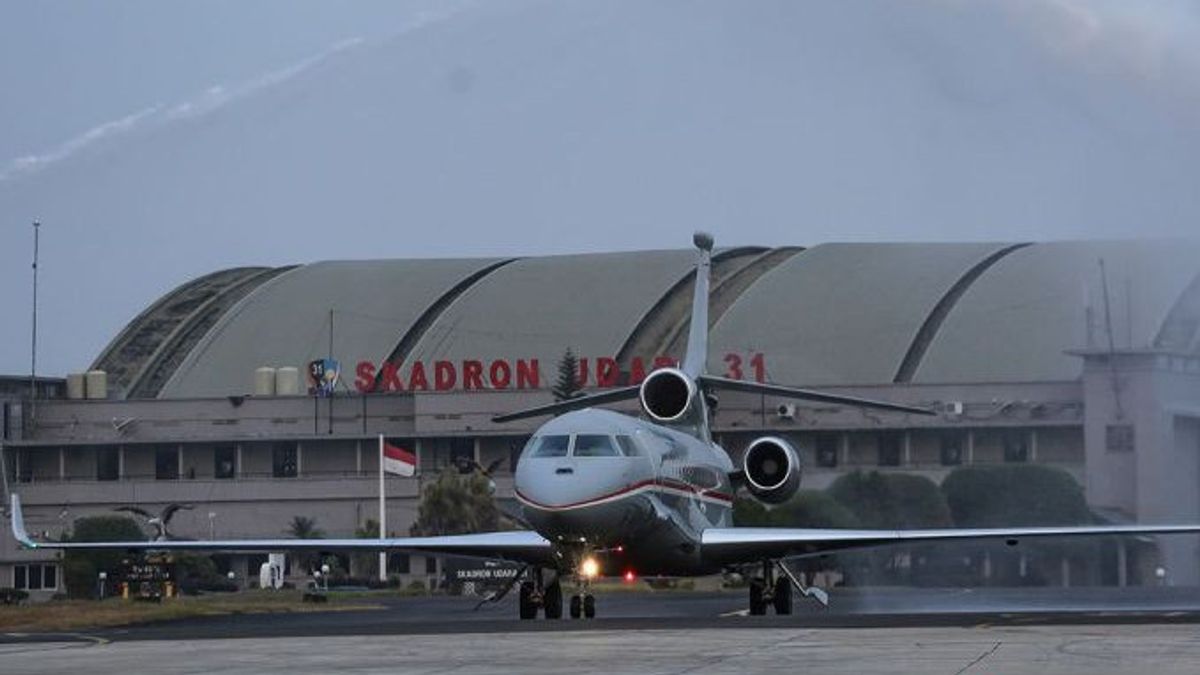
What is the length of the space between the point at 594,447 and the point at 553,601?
341cm

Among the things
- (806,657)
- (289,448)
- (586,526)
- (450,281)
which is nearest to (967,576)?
(586,526)

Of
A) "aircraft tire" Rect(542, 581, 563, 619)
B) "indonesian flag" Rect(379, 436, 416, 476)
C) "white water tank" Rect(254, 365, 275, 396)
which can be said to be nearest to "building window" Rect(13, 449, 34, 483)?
"white water tank" Rect(254, 365, 275, 396)

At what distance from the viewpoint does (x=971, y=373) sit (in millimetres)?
139000

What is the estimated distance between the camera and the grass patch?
59062 millimetres

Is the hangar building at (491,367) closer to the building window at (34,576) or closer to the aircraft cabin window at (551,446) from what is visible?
the building window at (34,576)

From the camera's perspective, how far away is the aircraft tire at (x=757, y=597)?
5803 centimetres

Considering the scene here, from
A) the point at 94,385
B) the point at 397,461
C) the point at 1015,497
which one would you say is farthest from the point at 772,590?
the point at 94,385

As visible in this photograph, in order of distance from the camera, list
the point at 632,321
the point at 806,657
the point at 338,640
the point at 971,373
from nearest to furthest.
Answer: the point at 806,657
the point at 338,640
the point at 971,373
the point at 632,321

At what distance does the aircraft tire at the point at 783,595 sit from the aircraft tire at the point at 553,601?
19.5ft

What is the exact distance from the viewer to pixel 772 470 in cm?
6025

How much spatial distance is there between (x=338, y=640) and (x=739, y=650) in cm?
859

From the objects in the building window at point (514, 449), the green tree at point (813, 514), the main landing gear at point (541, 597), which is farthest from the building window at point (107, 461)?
the main landing gear at point (541, 597)

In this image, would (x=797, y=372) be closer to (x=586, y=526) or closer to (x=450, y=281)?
(x=450, y=281)

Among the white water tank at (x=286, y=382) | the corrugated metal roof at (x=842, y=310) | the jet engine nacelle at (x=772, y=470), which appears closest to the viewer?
the jet engine nacelle at (x=772, y=470)
